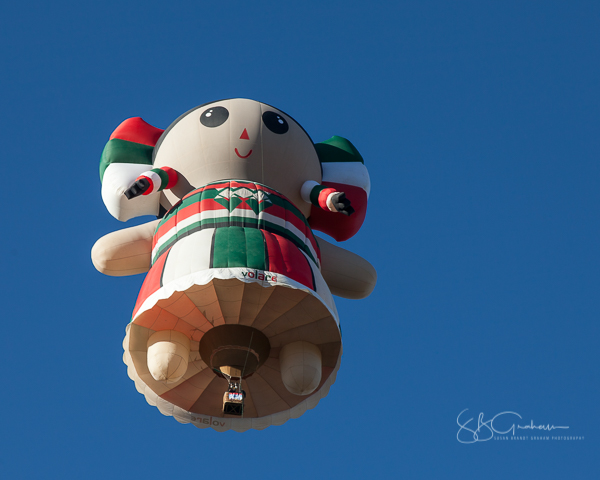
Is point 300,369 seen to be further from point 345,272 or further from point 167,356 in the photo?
point 345,272

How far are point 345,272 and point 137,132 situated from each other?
296 cm

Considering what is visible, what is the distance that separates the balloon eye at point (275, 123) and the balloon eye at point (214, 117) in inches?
17.7

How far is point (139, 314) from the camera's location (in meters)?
8.11

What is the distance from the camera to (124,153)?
1007 cm

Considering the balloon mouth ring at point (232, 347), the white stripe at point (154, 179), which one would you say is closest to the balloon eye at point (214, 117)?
the white stripe at point (154, 179)

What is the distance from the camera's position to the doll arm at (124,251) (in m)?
9.43

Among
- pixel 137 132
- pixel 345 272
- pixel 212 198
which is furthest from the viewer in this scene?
pixel 137 132

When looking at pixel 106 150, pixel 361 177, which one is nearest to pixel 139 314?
pixel 106 150

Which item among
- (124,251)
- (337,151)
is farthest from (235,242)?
(337,151)

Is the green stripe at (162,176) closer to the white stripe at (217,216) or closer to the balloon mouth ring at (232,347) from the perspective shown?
the white stripe at (217,216)

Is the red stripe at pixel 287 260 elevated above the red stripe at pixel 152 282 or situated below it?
above

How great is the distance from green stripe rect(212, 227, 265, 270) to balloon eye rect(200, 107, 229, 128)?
66.8 inches

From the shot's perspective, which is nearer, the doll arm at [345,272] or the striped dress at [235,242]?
the striped dress at [235,242]

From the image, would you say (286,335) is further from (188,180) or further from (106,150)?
(106,150)
